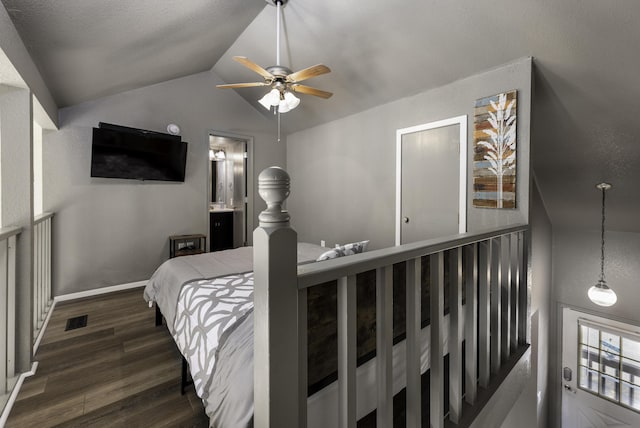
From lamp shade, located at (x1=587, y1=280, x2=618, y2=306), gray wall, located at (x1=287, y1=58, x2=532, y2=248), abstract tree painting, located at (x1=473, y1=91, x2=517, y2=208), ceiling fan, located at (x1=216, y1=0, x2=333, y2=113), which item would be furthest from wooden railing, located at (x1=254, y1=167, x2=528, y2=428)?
lamp shade, located at (x1=587, y1=280, x2=618, y2=306)

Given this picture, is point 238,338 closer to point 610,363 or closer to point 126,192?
point 126,192

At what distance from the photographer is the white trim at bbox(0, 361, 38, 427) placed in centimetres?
159

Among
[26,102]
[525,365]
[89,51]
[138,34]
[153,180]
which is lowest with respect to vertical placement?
[525,365]

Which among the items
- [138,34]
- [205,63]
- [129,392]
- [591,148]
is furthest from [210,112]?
[591,148]

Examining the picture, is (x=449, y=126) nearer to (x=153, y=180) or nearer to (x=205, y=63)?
(x=205, y=63)

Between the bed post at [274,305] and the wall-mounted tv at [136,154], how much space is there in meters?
3.87

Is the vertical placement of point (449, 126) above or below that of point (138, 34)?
below

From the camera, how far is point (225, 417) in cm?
110

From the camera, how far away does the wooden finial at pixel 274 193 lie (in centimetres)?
69

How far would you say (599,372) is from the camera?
13.2ft

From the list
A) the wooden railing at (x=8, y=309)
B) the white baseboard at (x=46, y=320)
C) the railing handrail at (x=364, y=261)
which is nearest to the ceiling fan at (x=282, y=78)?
the railing handrail at (x=364, y=261)

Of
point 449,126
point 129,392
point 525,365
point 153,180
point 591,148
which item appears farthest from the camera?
point 153,180

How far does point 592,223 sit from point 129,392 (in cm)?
523

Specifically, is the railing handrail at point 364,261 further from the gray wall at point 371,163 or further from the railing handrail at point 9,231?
the railing handrail at point 9,231
